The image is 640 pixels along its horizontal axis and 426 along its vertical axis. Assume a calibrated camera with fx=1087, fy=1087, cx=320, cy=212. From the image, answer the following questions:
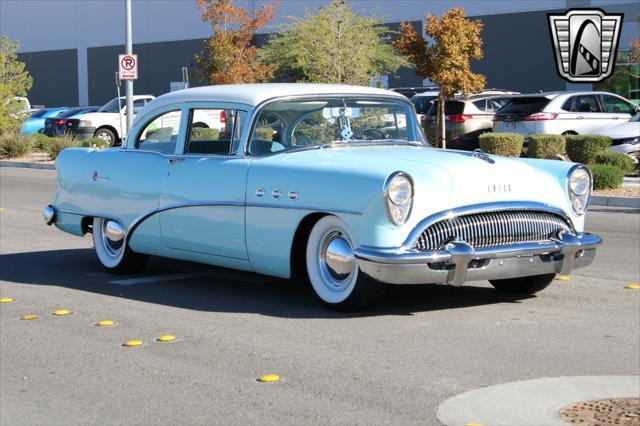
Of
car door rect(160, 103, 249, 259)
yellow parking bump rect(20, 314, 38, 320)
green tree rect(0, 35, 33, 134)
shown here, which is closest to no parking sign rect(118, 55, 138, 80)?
green tree rect(0, 35, 33, 134)

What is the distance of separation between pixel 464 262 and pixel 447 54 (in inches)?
808

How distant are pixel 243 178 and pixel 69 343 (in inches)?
74.8

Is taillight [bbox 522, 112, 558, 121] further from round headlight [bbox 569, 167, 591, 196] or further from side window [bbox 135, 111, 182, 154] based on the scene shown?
round headlight [bbox 569, 167, 591, 196]

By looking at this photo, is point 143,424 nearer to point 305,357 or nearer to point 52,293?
point 305,357

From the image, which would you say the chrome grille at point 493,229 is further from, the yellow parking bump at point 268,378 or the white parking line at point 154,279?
the white parking line at point 154,279

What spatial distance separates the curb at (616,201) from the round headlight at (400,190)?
10.3 meters

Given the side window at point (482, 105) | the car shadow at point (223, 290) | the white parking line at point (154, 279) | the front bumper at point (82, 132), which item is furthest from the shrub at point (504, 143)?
the front bumper at point (82, 132)

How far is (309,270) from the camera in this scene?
307 inches

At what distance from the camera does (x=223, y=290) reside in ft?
28.8

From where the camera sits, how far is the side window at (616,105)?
86.0ft

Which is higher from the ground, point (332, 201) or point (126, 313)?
point (332, 201)

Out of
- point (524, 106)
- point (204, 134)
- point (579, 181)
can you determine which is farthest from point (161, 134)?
point (524, 106)

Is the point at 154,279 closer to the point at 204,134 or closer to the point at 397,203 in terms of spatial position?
the point at 204,134

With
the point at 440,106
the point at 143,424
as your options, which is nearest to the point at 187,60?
the point at 440,106
